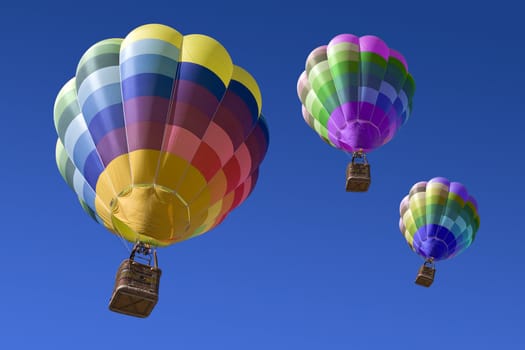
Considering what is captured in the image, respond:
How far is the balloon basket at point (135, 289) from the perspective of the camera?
46.9 ft

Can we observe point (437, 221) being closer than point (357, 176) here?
No

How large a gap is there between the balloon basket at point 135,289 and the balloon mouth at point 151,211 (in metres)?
0.54

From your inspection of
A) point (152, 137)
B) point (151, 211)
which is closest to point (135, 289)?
point (151, 211)

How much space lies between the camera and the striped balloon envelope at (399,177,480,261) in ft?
74.5

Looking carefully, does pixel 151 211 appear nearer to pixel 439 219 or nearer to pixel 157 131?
pixel 157 131

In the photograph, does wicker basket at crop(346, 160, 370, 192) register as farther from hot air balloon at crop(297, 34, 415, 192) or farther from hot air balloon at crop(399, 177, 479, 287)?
hot air balloon at crop(399, 177, 479, 287)

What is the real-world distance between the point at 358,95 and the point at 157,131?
761 cm

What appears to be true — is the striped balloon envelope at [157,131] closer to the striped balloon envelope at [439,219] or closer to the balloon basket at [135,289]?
the balloon basket at [135,289]

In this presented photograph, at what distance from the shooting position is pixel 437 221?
22875mm

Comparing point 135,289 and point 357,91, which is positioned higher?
point 357,91

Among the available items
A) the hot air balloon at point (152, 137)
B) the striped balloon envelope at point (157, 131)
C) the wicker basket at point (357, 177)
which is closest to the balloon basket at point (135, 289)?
the hot air balloon at point (152, 137)

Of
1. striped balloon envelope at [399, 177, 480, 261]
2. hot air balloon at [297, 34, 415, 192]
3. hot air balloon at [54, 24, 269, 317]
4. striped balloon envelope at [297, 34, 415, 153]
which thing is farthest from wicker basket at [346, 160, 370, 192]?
hot air balloon at [54, 24, 269, 317]

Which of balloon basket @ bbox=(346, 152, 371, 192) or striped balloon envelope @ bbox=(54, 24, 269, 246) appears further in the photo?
balloon basket @ bbox=(346, 152, 371, 192)

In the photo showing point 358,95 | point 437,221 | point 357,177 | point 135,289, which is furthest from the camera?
point 437,221
